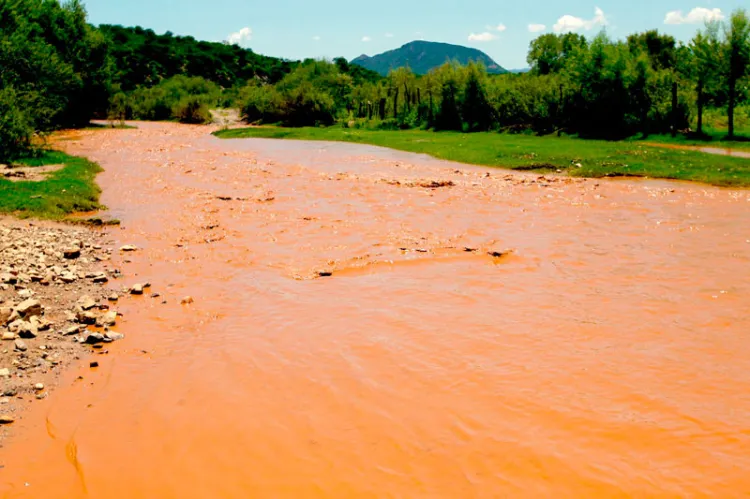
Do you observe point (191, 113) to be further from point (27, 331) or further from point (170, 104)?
point (27, 331)

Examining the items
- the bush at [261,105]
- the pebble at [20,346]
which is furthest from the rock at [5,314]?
the bush at [261,105]

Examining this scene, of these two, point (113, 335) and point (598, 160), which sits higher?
point (598, 160)

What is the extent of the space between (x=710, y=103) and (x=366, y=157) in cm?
2460

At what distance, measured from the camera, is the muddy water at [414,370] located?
466 cm

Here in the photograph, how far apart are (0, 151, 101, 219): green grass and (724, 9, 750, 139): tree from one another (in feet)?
110

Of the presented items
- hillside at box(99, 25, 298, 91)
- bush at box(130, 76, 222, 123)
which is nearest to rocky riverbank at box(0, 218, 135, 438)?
bush at box(130, 76, 222, 123)

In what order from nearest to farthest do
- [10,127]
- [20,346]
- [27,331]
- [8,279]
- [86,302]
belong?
[20,346] < [27,331] < [86,302] < [8,279] < [10,127]

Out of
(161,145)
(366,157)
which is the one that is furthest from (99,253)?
(161,145)

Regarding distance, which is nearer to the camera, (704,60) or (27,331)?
(27,331)

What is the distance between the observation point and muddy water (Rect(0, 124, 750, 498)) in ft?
15.3

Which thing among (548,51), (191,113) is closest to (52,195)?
(191,113)

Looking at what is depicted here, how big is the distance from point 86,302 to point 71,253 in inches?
103

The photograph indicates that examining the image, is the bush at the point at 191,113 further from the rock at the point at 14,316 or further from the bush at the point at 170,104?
the rock at the point at 14,316

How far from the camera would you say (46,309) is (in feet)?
24.1
